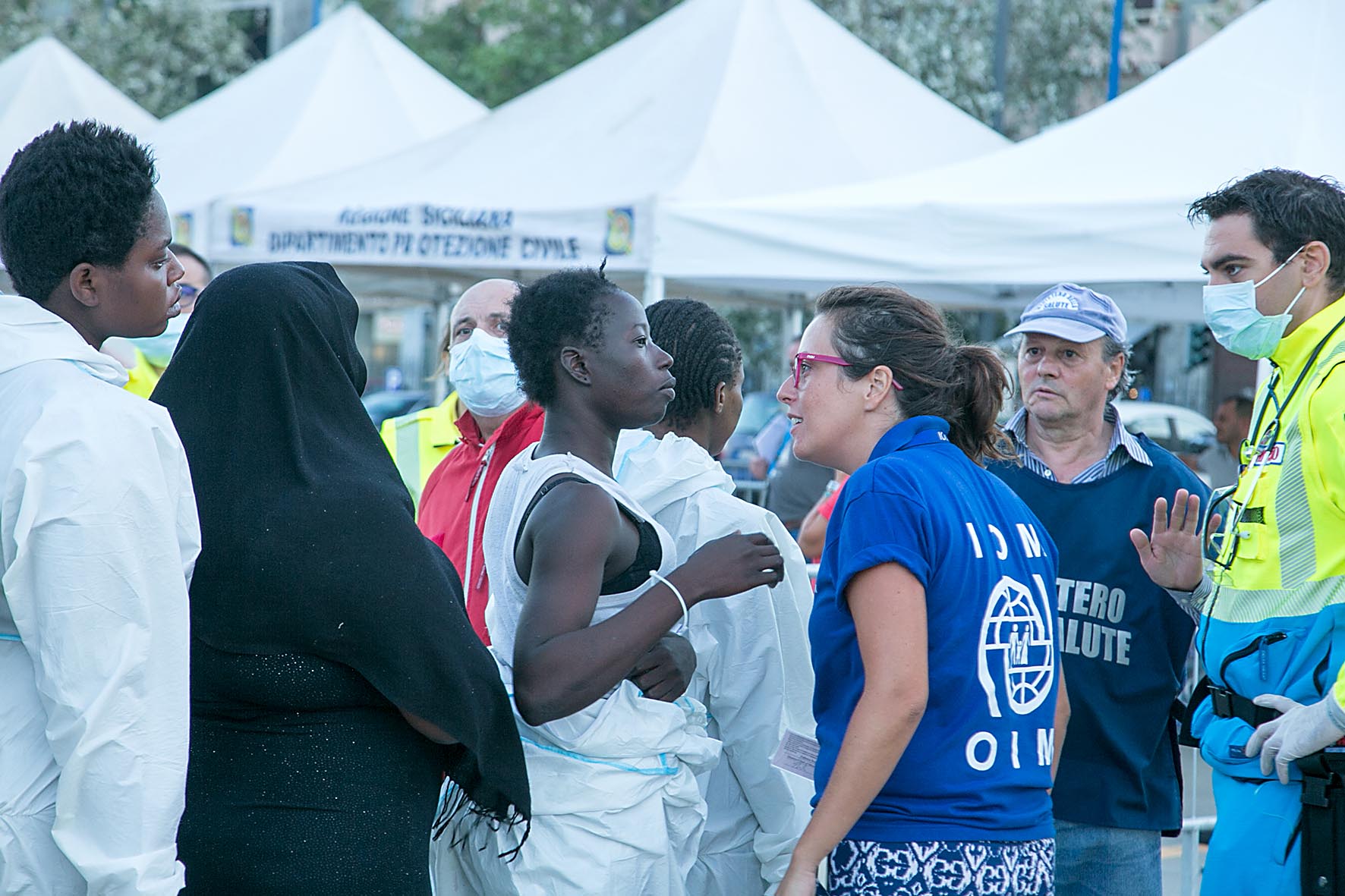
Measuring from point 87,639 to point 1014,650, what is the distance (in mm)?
1488

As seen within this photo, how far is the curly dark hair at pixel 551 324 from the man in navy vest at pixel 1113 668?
1461mm

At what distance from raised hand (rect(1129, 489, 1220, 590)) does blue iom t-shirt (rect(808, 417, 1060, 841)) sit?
34.2 inches

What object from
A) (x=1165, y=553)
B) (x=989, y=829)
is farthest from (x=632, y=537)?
(x=1165, y=553)

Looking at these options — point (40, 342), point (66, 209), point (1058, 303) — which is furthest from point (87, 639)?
point (1058, 303)

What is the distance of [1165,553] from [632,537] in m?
1.49

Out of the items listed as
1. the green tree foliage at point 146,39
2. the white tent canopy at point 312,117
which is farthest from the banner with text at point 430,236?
the green tree foliage at point 146,39

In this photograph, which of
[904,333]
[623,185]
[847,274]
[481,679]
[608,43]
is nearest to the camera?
[481,679]

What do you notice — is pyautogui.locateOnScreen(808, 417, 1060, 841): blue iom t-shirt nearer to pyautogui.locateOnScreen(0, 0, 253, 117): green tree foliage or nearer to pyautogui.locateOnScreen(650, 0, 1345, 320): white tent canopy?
pyautogui.locateOnScreen(650, 0, 1345, 320): white tent canopy

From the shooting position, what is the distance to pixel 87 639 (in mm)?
1750

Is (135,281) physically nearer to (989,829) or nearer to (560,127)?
(989,829)

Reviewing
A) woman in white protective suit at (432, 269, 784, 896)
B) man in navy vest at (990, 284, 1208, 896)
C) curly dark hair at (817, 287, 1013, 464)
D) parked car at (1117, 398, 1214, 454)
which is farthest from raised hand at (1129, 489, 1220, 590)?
parked car at (1117, 398, 1214, 454)

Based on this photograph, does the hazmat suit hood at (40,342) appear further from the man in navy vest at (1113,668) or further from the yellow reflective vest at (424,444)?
the yellow reflective vest at (424,444)

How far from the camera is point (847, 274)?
656 centimetres

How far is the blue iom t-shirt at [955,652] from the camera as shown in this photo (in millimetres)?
2244
